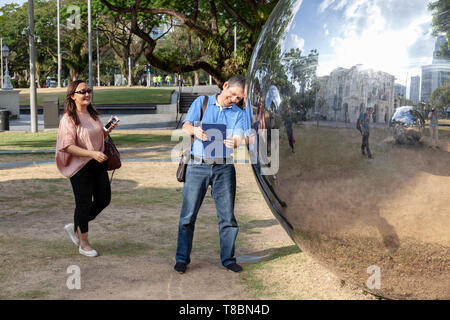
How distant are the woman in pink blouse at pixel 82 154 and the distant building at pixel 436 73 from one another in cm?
322

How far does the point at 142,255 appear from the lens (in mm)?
6090

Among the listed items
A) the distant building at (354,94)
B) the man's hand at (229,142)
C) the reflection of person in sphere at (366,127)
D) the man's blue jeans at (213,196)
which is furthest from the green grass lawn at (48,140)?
the reflection of person in sphere at (366,127)

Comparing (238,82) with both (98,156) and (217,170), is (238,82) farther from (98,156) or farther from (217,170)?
(98,156)

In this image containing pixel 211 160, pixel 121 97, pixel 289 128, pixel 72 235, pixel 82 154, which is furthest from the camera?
pixel 121 97

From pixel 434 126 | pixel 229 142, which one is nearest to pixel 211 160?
pixel 229 142

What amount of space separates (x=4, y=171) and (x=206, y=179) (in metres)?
7.83

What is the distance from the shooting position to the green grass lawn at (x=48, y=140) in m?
17.1

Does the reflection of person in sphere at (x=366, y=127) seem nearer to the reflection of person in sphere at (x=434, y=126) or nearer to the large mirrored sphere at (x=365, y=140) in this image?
the large mirrored sphere at (x=365, y=140)

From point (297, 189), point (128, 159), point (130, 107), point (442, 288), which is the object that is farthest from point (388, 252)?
point (130, 107)

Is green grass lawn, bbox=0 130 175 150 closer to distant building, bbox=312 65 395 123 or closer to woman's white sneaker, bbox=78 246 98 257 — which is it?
woman's white sneaker, bbox=78 246 98 257

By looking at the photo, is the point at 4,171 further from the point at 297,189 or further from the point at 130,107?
the point at 130,107

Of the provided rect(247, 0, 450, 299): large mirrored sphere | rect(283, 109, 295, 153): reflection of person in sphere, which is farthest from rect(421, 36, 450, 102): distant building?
rect(283, 109, 295, 153): reflection of person in sphere

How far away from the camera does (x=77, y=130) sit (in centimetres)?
581

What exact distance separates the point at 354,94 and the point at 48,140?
53.8 feet
